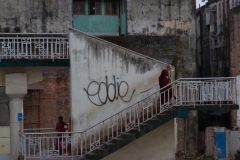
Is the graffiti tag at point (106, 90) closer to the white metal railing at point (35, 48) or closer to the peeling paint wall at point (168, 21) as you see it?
the white metal railing at point (35, 48)

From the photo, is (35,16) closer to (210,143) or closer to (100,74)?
(100,74)

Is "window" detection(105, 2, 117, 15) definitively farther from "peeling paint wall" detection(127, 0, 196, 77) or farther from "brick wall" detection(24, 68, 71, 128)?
"brick wall" detection(24, 68, 71, 128)

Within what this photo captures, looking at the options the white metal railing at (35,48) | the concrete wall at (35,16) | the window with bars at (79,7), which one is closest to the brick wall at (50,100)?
the concrete wall at (35,16)

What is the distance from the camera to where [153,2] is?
30.3 metres

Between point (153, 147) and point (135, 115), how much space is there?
5.30ft

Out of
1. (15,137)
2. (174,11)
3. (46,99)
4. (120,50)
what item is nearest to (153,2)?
(174,11)

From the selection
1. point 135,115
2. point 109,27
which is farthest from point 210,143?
point 135,115

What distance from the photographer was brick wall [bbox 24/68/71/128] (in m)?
30.5

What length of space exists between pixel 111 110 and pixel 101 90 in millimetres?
786

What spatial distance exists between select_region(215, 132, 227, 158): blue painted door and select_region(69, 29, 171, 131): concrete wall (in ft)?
30.0

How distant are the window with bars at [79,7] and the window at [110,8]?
1198mm

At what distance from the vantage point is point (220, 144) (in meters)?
29.2

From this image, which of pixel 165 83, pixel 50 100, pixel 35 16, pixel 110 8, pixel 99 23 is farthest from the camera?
pixel 110 8

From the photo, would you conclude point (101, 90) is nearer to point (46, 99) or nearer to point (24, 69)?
point (24, 69)
